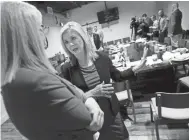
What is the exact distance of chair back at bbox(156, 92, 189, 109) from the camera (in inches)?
58.7

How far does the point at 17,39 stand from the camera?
1.81 feet

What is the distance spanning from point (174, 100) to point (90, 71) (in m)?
0.83

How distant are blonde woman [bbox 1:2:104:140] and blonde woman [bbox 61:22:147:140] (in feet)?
2.45

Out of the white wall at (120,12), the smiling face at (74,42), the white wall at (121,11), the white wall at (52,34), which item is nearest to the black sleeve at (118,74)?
the smiling face at (74,42)

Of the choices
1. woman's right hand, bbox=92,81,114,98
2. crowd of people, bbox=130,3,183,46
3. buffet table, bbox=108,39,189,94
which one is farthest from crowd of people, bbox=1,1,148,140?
crowd of people, bbox=130,3,183,46

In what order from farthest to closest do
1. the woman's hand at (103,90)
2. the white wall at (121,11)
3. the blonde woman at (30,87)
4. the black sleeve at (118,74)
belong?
the white wall at (121,11) < the black sleeve at (118,74) < the woman's hand at (103,90) < the blonde woman at (30,87)

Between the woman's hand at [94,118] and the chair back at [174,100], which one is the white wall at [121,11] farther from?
the woman's hand at [94,118]

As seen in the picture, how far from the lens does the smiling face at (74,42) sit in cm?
138

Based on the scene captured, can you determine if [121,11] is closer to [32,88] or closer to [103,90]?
[103,90]

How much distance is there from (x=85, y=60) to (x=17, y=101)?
94cm

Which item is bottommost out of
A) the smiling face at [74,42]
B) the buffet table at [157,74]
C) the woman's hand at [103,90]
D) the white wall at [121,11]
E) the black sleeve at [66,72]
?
the buffet table at [157,74]

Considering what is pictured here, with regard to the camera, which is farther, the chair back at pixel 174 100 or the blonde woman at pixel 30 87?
the chair back at pixel 174 100

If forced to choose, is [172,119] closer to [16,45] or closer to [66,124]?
[66,124]

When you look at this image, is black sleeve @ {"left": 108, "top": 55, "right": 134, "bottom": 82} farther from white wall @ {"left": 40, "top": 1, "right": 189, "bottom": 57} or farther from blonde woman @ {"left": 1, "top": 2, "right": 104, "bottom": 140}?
white wall @ {"left": 40, "top": 1, "right": 189, "bottom": 57}
